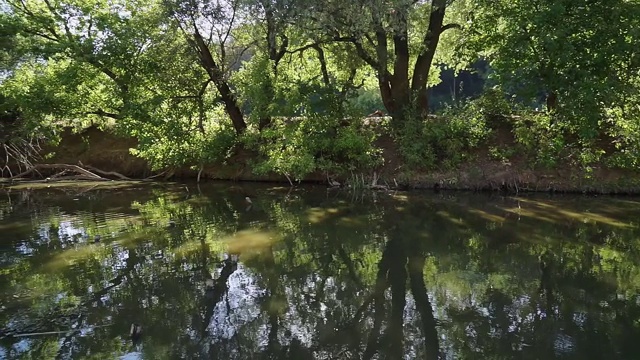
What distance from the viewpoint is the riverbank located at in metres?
14.9

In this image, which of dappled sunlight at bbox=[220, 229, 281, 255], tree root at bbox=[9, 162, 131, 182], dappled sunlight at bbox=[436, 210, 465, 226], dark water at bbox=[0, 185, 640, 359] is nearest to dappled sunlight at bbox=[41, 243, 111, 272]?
dark water at bbox=[0, 185, 640, 359]

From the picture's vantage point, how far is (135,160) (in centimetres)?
2092

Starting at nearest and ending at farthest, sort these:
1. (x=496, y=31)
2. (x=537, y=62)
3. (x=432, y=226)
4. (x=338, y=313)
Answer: (x=338, y=313) → (x=432, y=226) → (x=537, y=62) → (x=496, y=31)

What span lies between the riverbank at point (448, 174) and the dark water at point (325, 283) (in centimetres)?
210

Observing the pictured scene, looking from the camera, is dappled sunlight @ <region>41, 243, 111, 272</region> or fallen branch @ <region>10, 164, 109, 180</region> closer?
dappled sunlight @ <region>41, 243, 111, 272</region>

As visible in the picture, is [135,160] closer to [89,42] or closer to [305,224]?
[89,42]

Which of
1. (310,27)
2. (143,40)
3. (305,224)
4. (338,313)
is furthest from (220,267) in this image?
(143,40)

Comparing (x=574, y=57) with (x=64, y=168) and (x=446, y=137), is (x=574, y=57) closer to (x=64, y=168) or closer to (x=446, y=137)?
(x=446, y=137)

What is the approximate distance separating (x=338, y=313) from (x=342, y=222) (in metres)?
5.36

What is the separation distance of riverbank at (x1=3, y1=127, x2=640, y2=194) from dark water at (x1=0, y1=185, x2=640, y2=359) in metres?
2.10

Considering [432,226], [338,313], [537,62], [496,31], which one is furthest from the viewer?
[496,31]

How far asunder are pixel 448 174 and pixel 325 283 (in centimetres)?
980

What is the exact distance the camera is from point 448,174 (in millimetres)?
16297

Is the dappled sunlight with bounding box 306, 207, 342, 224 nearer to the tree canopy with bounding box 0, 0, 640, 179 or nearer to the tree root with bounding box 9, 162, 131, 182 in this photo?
the tree canopy with bounding box 0, 0, 640, 179
